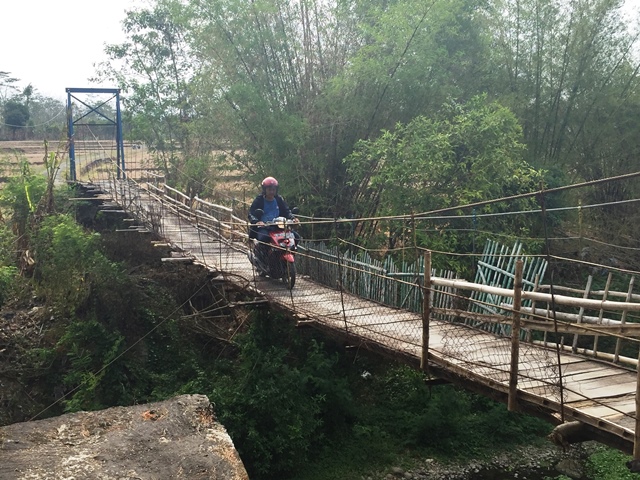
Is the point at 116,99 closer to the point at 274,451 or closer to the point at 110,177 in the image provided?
the point at 110,177

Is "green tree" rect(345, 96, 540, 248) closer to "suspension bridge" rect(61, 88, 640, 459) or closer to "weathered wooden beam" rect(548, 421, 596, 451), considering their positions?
"suspension bridge" rect(61, 88, 640, 459)

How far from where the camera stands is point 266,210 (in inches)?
214

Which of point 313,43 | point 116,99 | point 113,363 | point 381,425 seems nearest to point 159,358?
point 113,363

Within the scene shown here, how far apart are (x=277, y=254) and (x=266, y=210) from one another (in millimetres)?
448

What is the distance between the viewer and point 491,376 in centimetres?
287

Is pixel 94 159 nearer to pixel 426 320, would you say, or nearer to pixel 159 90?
pixel 159 90

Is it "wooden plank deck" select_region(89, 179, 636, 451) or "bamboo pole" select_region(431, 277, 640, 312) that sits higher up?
"bamboo pole" select_region(431, 277, 640, 312)

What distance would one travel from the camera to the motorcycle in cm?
512

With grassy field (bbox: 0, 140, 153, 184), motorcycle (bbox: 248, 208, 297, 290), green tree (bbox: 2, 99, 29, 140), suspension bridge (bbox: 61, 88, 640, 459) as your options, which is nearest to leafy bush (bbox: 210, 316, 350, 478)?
suspension bridge (bbox: 61, 88, 640, 459)

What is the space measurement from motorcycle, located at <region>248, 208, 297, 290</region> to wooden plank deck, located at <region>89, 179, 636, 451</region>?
95 millimetres

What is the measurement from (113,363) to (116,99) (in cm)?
633

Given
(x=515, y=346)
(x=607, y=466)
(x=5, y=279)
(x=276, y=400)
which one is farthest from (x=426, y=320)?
(x=5, y=279)

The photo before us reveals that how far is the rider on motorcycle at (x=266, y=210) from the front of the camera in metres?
5.26

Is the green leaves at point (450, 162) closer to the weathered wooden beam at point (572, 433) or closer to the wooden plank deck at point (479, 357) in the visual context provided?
the wooden plank deck at point (479, 357)
